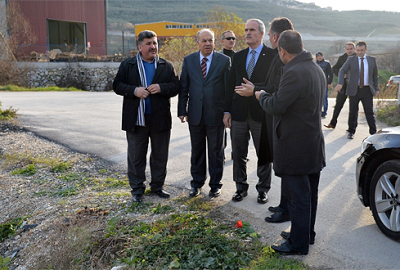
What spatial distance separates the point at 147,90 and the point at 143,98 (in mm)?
119

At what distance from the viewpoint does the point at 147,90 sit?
5.32 metres

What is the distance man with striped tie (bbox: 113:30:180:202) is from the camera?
5.33m

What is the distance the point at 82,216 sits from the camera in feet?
16.7

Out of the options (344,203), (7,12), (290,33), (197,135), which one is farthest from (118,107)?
(7,12)

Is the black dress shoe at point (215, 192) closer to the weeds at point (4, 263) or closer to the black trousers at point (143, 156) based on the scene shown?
the black trousers at point (143, 156)

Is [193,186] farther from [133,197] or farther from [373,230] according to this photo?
[373,230]

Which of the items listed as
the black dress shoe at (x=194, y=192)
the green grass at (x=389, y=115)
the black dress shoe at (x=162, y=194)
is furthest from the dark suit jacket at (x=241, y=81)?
the green grass at (x=389, y=115)

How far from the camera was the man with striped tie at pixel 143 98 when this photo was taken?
17.5 feet

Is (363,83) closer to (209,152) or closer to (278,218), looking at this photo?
(209,152)

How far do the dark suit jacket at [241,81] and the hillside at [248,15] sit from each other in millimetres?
99986

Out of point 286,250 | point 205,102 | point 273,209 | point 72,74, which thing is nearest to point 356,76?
point 205,102

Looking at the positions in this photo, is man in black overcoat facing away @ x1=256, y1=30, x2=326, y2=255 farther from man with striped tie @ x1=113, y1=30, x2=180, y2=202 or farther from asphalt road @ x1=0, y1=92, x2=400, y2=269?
man with striped tie @ x1=113, y1=30, x2=180, y2=202

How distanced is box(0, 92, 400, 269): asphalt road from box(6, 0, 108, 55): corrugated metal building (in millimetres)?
24519

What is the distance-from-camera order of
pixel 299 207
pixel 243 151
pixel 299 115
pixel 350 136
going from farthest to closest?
pixel 350 136, pixel 243 151, pixel 299 207, pixel 299 115
